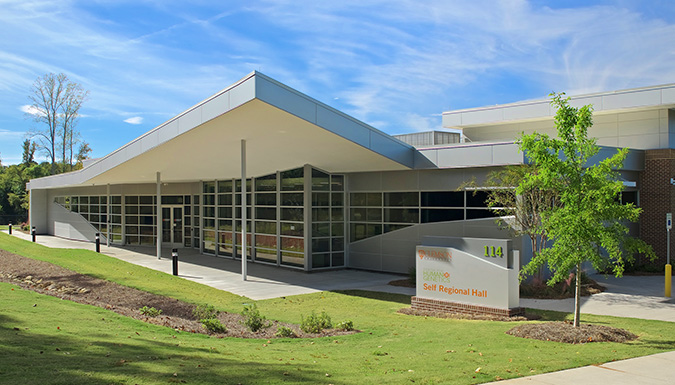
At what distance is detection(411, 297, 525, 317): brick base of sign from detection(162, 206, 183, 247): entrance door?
22.6m

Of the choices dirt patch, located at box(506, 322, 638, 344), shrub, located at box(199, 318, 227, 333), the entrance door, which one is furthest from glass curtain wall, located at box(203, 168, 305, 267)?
dirt patch, located at box(506, 322, 638, 344)

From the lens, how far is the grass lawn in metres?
6.35

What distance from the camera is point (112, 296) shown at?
15.8 m

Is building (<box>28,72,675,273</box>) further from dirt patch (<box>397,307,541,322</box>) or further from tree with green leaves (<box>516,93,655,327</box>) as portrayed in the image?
tree with green leaves (<box>516,93,655,327</box>)

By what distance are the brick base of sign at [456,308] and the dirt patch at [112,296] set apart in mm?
3331

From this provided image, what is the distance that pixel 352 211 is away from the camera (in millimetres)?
23047

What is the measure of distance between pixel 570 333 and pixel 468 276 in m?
3.61

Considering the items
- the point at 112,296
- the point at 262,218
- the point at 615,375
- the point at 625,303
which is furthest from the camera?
the point at 262,218

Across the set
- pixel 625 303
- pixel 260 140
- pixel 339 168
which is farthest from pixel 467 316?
pixel 339 168

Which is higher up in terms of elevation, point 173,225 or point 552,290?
point 173,225

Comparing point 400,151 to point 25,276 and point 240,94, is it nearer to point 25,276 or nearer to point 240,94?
point 240,94

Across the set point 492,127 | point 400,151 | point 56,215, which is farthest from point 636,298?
point 56,215

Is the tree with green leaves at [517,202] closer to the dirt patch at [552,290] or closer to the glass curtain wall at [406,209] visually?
the dirt patch at [552,290]

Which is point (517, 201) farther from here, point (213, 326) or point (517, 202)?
point (213, 326)
